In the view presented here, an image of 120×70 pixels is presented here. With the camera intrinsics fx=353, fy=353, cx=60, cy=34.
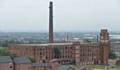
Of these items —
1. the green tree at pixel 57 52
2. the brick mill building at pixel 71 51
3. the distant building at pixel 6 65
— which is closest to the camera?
the distant building at pixel 6 65

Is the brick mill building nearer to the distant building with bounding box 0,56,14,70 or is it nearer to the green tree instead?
the green tree

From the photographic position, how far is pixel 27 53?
133 ft

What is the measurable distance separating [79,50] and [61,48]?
2.28m

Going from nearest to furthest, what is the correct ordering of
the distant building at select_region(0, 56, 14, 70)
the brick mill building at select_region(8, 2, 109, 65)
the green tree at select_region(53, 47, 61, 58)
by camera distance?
the distant building at select_region(0, 56, 14, 70), the brick mill building at select_region(8, 2, 109, 65), the green tree at select_region(53, 47, 61, 58)

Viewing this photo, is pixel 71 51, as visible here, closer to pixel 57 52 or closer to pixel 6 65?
pixel 57 52

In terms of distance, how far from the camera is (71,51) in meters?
41.8

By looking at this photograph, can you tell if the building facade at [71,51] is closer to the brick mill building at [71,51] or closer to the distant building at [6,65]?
the brick mill building at [71,51]

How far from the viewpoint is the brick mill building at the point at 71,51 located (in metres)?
Result: 40.6

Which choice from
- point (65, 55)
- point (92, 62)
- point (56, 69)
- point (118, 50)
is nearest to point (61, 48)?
point (65, 55)

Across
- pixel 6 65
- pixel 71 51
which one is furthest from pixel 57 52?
pixel 6 65

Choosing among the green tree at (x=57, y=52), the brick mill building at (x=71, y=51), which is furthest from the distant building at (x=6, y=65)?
the green tree at (x=57, y=52)

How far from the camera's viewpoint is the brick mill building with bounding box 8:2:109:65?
40.6 meters

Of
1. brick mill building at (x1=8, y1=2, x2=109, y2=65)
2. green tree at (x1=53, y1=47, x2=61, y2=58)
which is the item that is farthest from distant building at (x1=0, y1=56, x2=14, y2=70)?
green tree at (x1=53, y1=47, x2=61, y2=58)

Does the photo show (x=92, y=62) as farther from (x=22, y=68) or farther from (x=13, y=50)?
(x=22, y=68)
